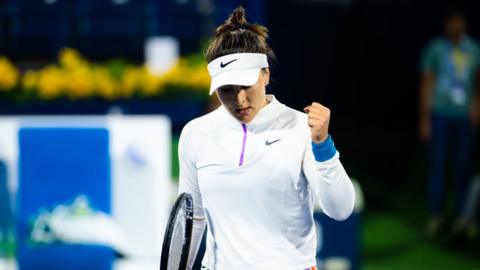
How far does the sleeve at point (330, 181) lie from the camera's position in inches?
116

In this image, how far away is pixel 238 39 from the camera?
318cm

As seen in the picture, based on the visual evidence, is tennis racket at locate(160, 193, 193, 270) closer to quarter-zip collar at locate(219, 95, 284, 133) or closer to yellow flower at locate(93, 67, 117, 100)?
quarter-zip collar at locate(219, 95, 284, 133)

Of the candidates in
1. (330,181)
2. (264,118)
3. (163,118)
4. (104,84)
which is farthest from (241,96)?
(104,84)

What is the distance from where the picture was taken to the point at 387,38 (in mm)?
10531

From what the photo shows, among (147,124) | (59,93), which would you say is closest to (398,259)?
(147,124)

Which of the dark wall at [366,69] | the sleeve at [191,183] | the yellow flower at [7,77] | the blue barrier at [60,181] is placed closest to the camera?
the sleeve at [191,183]

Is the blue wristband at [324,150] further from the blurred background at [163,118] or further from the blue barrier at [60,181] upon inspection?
the blue barrier at [60,181]

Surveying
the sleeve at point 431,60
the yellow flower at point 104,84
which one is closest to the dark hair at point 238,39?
the yellow flower at point 104,84

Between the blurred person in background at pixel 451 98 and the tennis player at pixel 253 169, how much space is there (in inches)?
189

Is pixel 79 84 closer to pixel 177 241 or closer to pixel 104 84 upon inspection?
pixel 104 84

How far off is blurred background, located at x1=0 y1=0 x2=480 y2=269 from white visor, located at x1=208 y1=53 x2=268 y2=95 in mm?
2995

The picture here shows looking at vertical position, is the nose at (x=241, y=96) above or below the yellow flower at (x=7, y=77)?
below

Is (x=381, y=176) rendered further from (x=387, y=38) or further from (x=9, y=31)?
(x=9, y=31)

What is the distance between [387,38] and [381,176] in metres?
1.41
